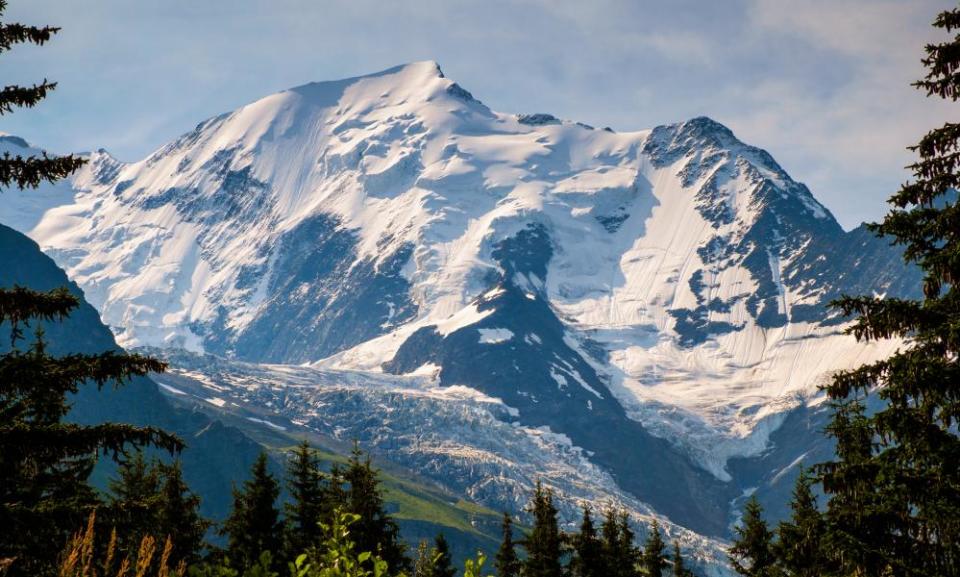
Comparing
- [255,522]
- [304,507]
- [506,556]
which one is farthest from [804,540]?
[506,556]

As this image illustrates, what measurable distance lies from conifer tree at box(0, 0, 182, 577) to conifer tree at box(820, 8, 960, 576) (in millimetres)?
12466

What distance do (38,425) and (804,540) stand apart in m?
14.5

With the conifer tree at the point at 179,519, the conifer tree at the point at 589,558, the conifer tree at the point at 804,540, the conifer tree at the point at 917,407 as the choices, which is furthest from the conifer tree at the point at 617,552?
the conifer tree at the point at 917,407

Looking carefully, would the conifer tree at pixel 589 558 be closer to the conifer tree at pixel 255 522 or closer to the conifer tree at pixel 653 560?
the conifer tree at pixel 653 560

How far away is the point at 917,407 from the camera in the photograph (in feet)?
61.0

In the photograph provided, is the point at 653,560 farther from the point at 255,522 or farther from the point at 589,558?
the point at 255,522

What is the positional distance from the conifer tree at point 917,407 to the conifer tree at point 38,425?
1247 centimetres

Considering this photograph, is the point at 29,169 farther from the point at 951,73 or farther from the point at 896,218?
the point at 951,73

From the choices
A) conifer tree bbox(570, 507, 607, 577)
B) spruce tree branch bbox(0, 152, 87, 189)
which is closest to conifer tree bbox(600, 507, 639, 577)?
conifer tree bbox(570, 507, 607, 577)

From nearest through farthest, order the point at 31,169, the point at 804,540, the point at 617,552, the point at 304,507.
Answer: the point at 31,169
the point at 804,540
the point at 304,507
the point at 617,552

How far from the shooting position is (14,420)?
17484mm

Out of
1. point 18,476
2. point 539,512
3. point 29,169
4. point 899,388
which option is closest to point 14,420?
point 18,476

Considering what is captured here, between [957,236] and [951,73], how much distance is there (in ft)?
11.2

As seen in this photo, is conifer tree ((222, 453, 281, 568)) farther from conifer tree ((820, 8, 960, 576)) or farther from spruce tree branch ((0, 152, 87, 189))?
conifer tree ((820, 8, 960, 576))
